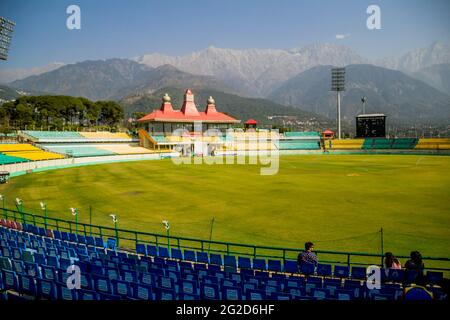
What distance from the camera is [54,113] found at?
114 m

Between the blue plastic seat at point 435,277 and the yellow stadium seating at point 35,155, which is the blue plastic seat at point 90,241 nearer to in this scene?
the blue plastic seat at point 435,277

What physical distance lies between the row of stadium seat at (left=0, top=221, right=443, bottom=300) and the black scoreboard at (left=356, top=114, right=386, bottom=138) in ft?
242

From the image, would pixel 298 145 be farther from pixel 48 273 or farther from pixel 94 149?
pixel 48 273

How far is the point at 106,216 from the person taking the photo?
22.3 m

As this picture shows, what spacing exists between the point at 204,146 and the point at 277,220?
67.6m

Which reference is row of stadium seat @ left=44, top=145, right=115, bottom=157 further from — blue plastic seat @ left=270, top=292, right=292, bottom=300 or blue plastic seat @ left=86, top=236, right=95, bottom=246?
blue plastic seat @ left=270, top=292, right=292, bottom=300

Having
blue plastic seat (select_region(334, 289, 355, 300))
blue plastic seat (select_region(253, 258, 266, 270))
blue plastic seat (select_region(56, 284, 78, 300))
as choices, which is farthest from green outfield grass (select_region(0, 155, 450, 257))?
blue plastic seat (select_region(56, 284, 78, 300))

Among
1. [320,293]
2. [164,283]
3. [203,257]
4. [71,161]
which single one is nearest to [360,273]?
[320,293]

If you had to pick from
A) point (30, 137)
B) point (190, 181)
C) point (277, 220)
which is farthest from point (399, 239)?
point (30, 137)
